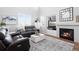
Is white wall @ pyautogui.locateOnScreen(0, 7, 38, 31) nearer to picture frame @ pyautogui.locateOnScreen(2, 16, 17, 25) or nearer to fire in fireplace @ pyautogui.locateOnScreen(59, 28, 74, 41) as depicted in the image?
picture frame @ pyautogui.locateOnScreen(2, 16, 17, 25)

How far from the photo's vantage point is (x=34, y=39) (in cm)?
455

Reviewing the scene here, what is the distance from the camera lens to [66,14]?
530cm

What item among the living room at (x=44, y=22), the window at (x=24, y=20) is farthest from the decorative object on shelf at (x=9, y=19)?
the window at (x=24, y=20)

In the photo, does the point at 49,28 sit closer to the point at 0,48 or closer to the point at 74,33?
the point at 74,33

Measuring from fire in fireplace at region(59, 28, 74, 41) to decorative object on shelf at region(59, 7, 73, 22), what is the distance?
0.66m

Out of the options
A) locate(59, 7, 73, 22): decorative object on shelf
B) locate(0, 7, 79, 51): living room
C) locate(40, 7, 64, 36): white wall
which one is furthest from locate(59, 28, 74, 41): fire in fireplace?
locate(40, 7, 64, 36): white wall

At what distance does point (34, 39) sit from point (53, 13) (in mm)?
3060

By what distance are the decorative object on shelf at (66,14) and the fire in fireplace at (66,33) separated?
656 mm

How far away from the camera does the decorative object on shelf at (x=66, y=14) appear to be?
4.92 m

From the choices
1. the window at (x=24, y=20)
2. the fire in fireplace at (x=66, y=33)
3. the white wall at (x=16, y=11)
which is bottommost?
the fire in fireplace at (x=66, y=33)

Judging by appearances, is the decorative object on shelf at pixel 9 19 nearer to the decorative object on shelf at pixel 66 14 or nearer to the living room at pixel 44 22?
the living room at pixel 44 22

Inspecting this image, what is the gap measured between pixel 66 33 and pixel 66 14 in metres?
1.17

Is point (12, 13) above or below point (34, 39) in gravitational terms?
above

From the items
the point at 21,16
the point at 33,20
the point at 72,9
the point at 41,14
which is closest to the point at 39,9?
the point at 41,14
